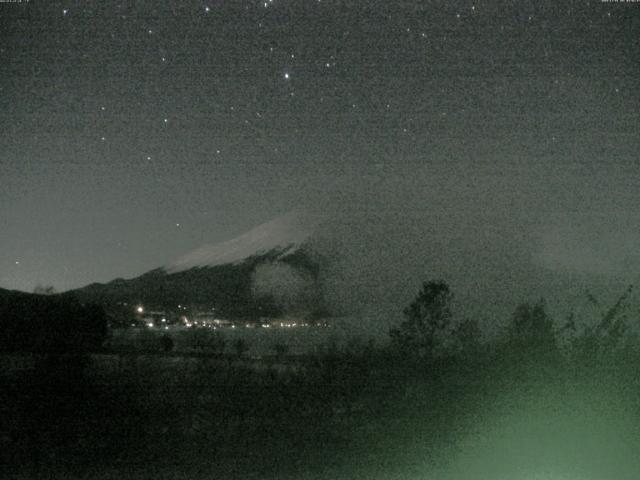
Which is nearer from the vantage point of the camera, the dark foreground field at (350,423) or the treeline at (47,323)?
the dark foreground field at (350,423)

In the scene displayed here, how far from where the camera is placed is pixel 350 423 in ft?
39.5

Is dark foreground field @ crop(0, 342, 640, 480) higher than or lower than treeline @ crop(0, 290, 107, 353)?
lower

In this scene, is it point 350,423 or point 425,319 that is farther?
point 425,319

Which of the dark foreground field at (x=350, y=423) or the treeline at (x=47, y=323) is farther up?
the treeline at (x=47, y=323)

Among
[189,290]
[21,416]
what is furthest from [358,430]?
[189,290]

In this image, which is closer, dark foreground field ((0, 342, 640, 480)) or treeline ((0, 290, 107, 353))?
dark foreground field ((0, 342, 640, 480))

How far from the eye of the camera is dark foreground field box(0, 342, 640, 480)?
968cm

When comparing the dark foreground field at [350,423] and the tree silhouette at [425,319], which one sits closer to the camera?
the dark foreground field at [350,423]

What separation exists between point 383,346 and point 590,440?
6.77 metres

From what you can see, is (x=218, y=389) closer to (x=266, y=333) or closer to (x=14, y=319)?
(x=14, y=319)

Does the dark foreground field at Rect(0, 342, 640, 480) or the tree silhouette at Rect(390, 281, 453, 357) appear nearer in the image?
the dark foreground field at Rect(0, 342, 640, 480)

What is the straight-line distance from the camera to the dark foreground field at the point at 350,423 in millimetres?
9680

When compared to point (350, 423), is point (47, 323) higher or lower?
higher

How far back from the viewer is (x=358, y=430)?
1159 centimetres
